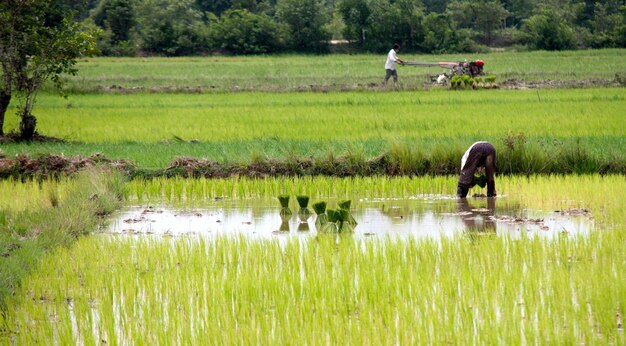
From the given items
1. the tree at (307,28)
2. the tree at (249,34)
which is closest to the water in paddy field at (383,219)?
the tree at (249,34)

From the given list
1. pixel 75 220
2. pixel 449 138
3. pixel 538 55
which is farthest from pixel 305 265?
pixel 538 55

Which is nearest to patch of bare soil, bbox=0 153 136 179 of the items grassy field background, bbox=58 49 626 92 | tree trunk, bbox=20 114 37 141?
tree trunk, bbox=20 114 37 141

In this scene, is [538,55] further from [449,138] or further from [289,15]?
[449,138]

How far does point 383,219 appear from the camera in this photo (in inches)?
310

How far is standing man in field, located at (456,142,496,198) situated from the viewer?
329 inches

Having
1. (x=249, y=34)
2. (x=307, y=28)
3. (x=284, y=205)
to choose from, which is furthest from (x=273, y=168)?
(x=307, y=28)

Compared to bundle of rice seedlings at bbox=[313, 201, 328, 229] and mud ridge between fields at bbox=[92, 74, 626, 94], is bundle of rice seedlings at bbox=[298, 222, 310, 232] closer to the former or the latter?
bundle of rice seedlings at bbox=[313, 201, 328, 229]

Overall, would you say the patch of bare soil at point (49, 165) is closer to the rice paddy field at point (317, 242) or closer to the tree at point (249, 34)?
the rice paddy field at point (317, 242)

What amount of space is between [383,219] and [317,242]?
127 cm

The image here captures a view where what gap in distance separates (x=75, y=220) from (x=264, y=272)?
2.13 meters

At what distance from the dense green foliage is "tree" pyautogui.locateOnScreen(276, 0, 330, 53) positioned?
39mm

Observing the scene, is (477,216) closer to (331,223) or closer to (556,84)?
(331,223)

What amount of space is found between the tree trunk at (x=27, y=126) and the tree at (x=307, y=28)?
26308 millimetres

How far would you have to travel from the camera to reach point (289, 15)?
128ft
